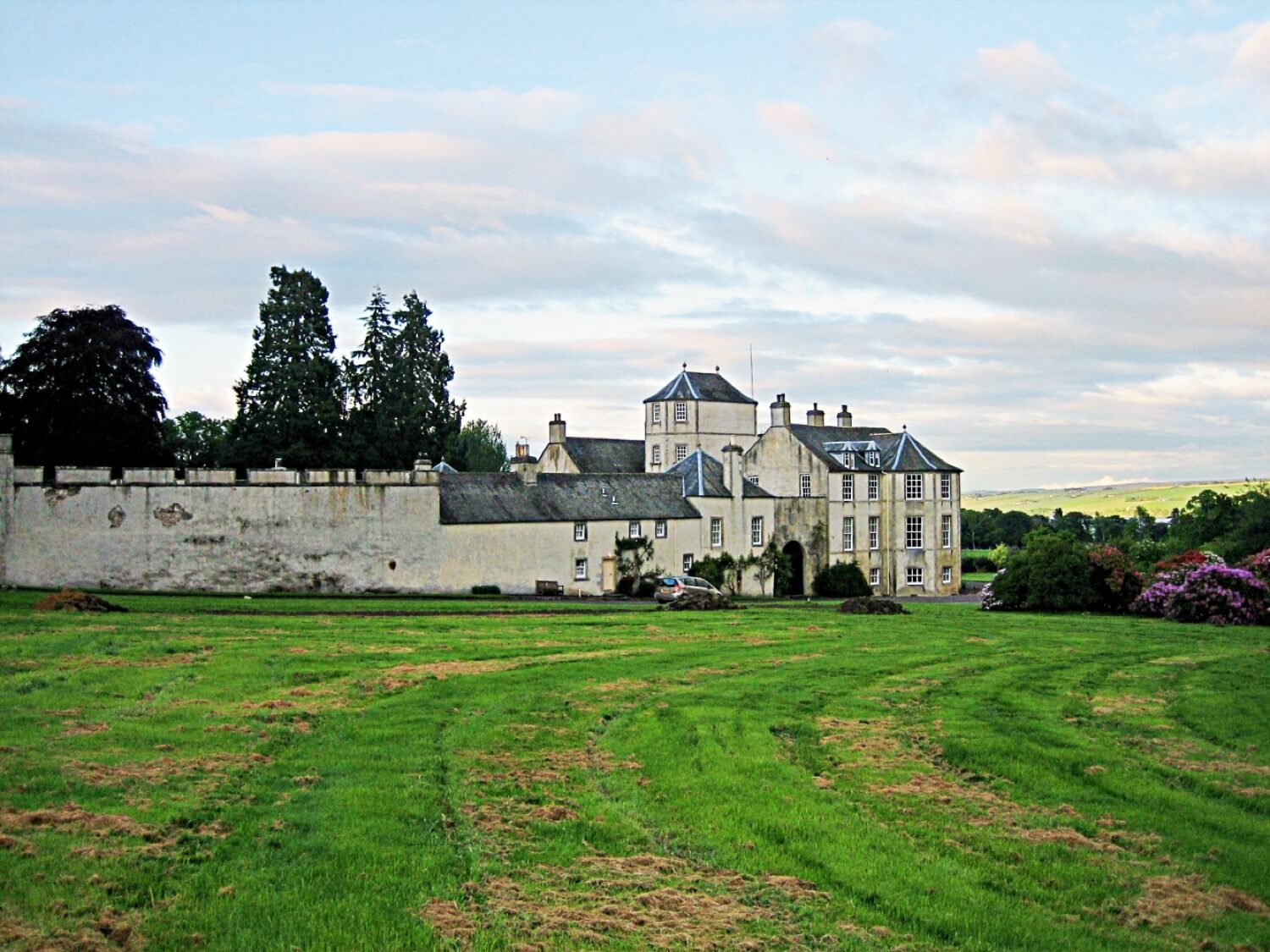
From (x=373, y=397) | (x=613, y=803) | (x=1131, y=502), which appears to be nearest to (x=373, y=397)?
(x=373, y=397)

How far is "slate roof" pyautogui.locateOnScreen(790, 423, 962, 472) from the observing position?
221ft

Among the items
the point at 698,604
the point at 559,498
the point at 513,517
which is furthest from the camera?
the point at 559,498

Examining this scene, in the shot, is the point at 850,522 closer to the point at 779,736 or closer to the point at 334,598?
the point at 334,598

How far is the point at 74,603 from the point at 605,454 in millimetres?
45680

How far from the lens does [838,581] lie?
214 feet

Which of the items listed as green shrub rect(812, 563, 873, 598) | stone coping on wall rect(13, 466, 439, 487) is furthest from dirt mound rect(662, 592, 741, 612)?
green shrub rect(812, 563, 873, 598)

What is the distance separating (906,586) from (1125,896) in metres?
58.6

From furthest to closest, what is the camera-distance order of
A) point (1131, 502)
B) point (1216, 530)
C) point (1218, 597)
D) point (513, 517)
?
point (1131, 502) < point (1216, 530) < point (513, 517) < point (1218, 597)

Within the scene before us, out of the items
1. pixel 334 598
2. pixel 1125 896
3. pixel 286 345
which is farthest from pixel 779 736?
pixel 286 345

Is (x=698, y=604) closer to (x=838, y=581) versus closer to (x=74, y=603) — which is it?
(x=74, y=603)

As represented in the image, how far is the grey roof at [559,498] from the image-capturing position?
52125 mm

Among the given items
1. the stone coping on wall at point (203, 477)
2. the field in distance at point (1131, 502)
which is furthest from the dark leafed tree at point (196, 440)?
the field in distance at point (1131, 502)

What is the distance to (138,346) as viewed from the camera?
6038cm

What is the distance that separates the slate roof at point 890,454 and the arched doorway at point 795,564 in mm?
4948
